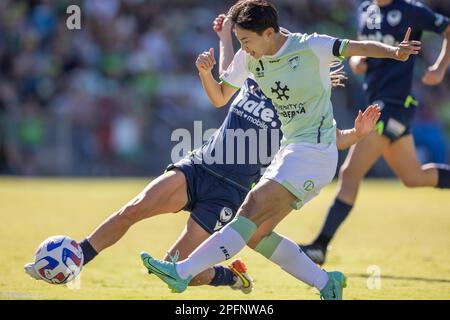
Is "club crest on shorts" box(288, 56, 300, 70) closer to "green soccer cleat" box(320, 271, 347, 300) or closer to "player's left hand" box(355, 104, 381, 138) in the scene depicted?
"player's left hand" box(355, 104, 381, 138)

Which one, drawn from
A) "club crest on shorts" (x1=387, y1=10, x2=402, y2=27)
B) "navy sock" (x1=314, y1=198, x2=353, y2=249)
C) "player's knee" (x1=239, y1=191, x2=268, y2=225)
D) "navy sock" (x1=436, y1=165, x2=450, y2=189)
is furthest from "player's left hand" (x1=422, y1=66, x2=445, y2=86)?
"player's knee" (x1=239, y1=191, x2=268, y2=225)

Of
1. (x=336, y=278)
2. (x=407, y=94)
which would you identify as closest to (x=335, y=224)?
(x=407, y=94)

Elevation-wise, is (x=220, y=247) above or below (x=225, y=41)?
below

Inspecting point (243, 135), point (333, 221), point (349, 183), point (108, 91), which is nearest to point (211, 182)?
point (243, 135)

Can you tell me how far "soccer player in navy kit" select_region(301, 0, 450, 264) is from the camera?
9.02m

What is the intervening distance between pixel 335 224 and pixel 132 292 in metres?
2.47

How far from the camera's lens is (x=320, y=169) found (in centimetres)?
612

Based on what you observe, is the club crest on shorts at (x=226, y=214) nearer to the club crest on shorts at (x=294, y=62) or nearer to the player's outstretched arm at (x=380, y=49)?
the club crest on shorts at (x=294, y=62)

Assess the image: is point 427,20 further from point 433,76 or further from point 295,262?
point 295,262

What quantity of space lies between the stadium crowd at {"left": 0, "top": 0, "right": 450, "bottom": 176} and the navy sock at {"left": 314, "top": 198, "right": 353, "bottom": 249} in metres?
10.1

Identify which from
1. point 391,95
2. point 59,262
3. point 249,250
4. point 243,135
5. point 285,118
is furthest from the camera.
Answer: point 249,250

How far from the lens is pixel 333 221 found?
348 inches

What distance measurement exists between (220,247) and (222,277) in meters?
1.29

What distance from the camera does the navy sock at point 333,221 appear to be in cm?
876
